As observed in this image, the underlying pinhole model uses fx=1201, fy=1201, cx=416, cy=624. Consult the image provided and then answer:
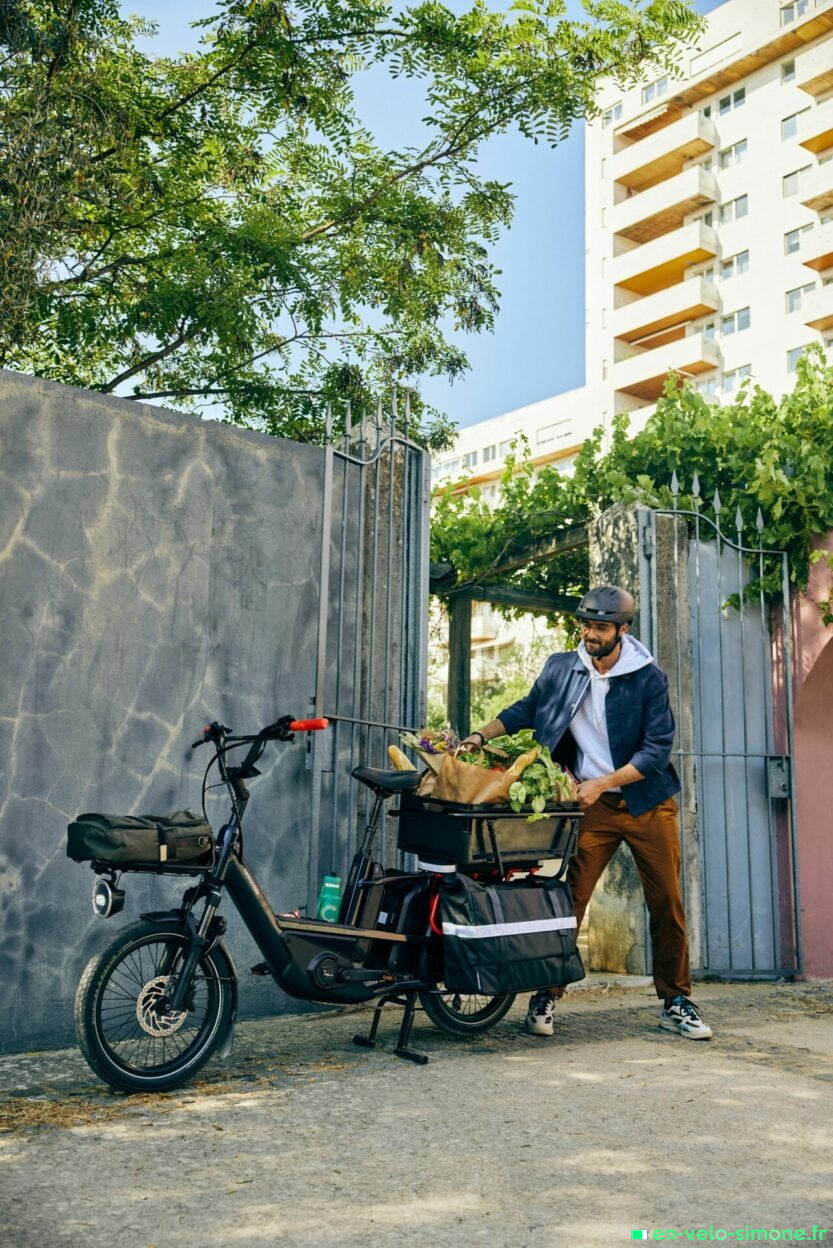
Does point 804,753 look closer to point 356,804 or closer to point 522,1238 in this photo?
point 356,804

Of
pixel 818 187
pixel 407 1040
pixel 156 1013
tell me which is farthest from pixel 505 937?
pixel 818 187

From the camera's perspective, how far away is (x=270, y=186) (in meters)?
11.8

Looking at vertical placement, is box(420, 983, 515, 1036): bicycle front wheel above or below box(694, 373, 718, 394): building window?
below

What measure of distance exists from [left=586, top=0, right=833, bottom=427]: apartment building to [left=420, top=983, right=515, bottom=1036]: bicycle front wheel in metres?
37.5

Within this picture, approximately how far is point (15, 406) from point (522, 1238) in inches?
158

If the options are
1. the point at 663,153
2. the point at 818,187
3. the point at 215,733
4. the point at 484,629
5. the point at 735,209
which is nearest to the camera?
the point at 215,733

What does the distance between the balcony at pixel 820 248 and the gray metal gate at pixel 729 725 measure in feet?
114

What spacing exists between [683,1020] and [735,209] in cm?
4346

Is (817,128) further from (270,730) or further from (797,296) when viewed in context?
(270,730)

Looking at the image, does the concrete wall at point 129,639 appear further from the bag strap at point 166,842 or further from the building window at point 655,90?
the building window at point 655,90

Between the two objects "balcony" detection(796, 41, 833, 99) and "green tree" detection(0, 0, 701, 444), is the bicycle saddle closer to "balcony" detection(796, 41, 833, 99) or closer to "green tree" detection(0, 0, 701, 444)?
"green tree" detection(0, 0, 701, 444)

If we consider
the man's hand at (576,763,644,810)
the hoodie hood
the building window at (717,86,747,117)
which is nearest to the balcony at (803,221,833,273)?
the building window at (717,86,747,117)

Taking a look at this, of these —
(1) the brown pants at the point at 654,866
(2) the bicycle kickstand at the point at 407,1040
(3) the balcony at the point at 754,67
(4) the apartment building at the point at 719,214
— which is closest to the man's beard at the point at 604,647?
(1) the brown pants at the point at 654,866

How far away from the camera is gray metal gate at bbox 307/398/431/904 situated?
249 inches
